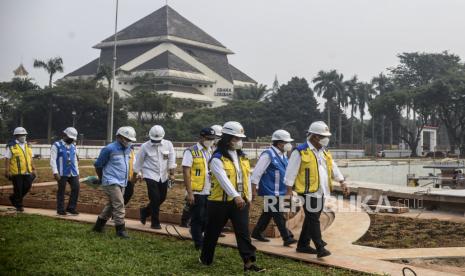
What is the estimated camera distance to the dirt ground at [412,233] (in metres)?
8.09

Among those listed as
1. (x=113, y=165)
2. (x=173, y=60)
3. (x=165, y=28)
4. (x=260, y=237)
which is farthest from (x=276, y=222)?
(x=165, y=28)

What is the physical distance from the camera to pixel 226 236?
26.8 ft

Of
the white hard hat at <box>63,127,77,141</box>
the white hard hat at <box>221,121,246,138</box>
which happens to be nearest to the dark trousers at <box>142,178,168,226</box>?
the white hard hat at <box>63,127,77,141</box>

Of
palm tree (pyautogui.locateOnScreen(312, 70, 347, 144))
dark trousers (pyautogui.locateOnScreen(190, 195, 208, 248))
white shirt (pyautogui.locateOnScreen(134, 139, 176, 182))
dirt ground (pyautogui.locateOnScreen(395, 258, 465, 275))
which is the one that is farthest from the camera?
palm tree (pyautogui.locateOnScreen(312, 70, 347, 144))

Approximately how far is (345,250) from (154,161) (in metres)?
3.07

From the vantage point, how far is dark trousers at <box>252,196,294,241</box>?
24.7 ft

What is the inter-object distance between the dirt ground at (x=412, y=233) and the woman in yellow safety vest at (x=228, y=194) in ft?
8.61

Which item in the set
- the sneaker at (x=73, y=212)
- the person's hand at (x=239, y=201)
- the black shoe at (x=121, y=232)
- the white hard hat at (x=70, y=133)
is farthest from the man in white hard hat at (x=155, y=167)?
the person's hand at (x=239, y=201)

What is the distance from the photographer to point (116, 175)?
26.3 feet

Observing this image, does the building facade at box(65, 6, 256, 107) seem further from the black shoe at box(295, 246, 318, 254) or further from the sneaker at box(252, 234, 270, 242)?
the black shoe at box(295, 246, 318, 254)

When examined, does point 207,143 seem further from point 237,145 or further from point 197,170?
point 237,145

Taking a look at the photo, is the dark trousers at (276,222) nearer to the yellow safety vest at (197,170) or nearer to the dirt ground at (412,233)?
the yellow safety vest at (197,170)

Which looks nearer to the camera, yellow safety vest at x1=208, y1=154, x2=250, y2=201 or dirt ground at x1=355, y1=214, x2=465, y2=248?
yellow safety vest at x1=208, y1=154, x2=250, y2=201

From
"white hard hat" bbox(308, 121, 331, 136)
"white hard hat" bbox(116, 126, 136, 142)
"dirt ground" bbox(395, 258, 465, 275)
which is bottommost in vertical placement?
"dirt ground" bbox(395, 258, 465, 275)
